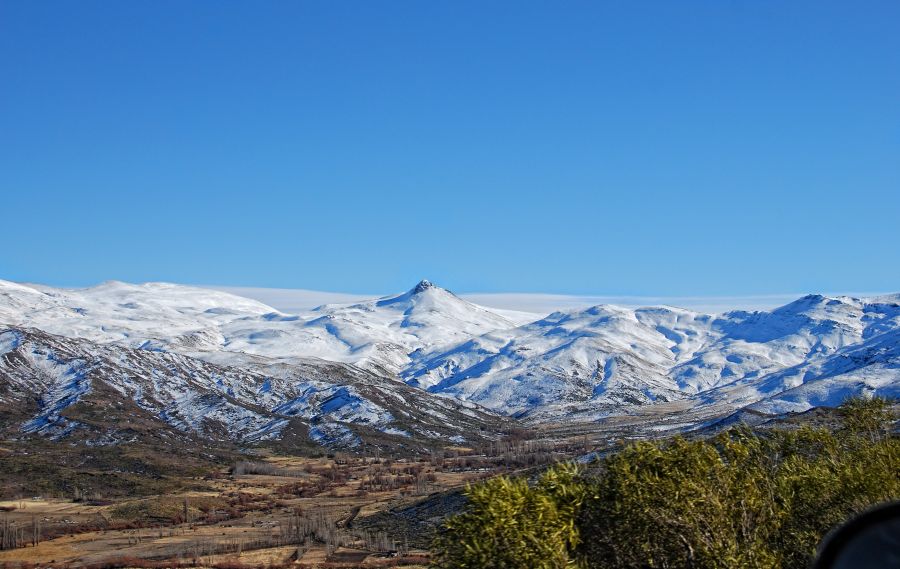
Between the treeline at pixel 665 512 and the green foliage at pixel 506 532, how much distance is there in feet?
Result: 0.11

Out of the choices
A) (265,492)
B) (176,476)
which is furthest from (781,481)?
(176,476)

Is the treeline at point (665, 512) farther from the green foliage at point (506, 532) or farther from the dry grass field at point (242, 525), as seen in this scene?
the dry grass field at point (242, 525)

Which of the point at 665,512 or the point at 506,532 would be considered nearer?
the point at 506,532

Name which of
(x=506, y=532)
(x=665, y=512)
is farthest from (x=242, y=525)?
(x=506, y=532)

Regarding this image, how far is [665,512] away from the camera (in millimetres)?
28531

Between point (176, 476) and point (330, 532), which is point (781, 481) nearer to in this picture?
point (330, 532)

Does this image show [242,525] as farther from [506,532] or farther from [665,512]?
[506,532]

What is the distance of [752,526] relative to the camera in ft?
101

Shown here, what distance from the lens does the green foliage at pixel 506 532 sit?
25.8m

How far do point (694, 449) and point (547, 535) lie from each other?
23.7 feet

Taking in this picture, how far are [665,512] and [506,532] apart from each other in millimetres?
6138

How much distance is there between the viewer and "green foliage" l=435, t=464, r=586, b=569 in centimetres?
2583

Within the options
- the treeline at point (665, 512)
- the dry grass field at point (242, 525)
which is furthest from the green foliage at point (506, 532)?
the dry grass field at point (242, 525)

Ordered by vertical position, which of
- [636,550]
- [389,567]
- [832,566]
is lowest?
[389,567]
